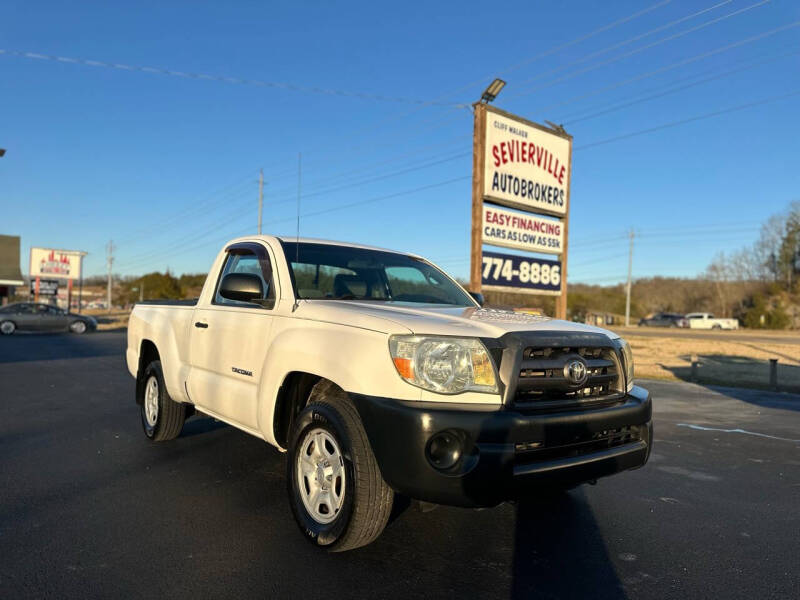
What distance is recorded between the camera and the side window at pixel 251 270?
421cm

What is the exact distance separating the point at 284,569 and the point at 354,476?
0.61 meters

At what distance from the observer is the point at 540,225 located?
1334cm

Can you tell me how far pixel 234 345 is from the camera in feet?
14.4

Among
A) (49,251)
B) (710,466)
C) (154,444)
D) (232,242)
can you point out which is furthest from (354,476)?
(49,251)

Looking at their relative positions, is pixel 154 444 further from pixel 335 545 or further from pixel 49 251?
pixel 49 251

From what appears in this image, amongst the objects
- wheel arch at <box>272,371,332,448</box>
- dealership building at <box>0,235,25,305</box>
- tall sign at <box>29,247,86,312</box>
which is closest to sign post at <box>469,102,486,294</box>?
wheel arch at <box>272,371,332,448</box>

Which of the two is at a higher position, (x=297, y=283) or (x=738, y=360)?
(x=297, y=283)

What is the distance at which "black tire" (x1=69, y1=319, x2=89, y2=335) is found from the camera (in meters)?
27.5

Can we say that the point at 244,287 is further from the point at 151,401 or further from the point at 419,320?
the point at 151,401

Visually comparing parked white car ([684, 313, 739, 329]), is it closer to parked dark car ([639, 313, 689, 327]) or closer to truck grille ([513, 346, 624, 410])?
parked dark car ([639, 313, 689, 327])

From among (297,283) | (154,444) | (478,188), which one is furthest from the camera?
(478,188)

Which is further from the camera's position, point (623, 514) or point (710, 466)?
point (710, 466)

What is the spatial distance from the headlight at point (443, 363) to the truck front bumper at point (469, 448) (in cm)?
11

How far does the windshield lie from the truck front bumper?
4.56ft
